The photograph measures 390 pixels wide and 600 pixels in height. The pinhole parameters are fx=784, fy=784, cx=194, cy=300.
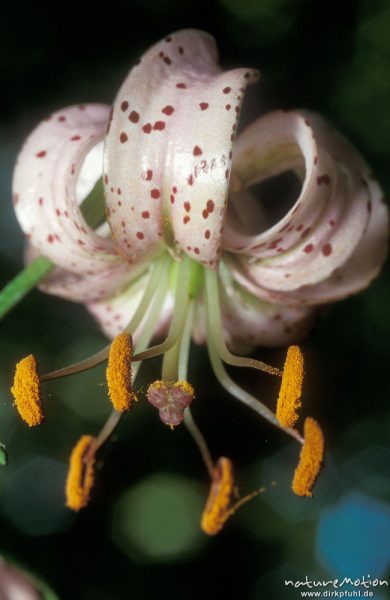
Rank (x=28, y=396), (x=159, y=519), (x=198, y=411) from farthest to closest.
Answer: (x=159, y=519), (x=198, y=411), (x=28, y=396)

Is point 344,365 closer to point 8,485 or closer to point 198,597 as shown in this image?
point 198,597

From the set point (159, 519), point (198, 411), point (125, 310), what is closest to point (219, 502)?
point (125, 310)

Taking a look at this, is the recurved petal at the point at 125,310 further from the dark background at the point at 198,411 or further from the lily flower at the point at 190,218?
the dark background at the point at 198,411

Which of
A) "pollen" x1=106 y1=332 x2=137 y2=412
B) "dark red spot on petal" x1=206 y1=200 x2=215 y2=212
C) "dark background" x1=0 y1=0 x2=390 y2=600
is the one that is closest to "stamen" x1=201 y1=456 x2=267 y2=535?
"pollen" x1=106 y1=332 x2=137 y2=412

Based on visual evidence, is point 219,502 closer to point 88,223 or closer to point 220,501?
point 220,501

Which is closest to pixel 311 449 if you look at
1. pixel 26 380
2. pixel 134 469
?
pixel 26 380

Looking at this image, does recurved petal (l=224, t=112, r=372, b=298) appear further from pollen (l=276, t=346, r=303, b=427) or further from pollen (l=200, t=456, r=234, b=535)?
pollen (l=200, t=456, r=234, b=535)
